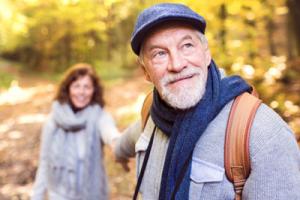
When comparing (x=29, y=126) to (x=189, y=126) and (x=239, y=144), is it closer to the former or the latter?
(x=189, y=126)

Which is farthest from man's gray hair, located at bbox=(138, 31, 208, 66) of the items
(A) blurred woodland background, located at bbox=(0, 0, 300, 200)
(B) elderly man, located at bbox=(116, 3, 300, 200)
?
(A) blurred woodland background, located at bbox=(0, 0, 300, 200)

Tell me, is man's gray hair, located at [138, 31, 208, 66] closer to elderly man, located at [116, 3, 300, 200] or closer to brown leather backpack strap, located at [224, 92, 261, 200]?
elderly man, located at [116, 3, 300, 200]

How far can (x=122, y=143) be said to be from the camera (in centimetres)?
317

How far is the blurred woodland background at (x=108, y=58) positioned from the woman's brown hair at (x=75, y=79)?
1.84m

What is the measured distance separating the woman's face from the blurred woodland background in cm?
195

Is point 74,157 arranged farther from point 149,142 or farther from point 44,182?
point 149,142

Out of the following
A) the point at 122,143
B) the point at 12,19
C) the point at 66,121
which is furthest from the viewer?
the point at 12,19

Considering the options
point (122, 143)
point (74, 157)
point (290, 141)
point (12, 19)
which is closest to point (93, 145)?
point (74, 157)

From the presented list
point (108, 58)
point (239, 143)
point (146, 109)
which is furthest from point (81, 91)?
point (108, 58)

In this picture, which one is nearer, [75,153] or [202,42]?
[202,42]

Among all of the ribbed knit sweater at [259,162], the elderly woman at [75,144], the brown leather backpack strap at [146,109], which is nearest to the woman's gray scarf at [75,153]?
the elderly woman at [75,144]

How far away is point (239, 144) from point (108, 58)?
18884 millimetres

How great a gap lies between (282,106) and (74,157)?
3.80 meters

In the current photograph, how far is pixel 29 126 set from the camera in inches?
405
